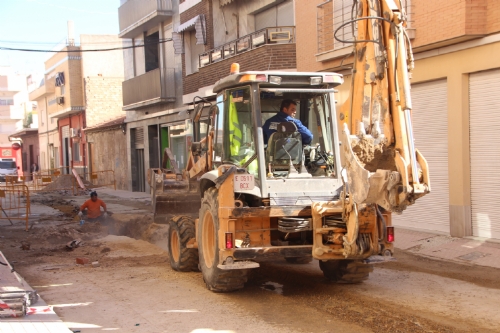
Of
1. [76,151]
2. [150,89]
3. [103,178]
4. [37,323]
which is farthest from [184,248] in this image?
[76,151]

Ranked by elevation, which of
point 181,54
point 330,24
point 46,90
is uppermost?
point 46,90

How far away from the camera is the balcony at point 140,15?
83.6 feet

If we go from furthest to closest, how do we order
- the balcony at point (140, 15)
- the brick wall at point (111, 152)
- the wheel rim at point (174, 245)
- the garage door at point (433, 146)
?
the brick wall at point (111, 152) → the balcony at point (140, 15) → the garage door at point (433, 146) → the wheel rim at point (174, 245)

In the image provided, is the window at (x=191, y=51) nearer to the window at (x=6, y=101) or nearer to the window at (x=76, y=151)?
the window at (x=76, y=151)

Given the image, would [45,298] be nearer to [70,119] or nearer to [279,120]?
[279,120]

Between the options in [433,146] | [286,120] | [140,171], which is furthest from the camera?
[140,171]

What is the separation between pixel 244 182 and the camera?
A: 7668 mm

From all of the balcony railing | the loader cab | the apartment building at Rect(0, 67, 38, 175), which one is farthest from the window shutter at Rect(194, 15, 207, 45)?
the apartment building at Rect(0, 67, 38, 175)

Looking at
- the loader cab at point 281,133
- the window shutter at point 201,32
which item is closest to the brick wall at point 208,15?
the window shutter at point 201,32

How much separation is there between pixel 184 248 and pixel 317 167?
106 inches

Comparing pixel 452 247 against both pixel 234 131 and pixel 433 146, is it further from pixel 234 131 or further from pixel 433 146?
pixel 234 131

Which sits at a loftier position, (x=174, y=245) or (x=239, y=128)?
(x=239, y=128)

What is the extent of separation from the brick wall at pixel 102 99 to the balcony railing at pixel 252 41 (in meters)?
19.8

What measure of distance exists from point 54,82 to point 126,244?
116 ft
